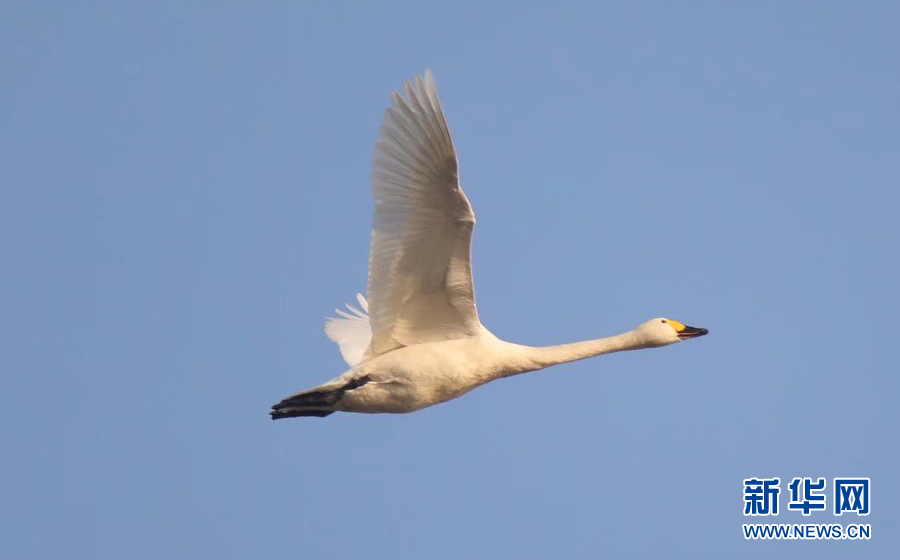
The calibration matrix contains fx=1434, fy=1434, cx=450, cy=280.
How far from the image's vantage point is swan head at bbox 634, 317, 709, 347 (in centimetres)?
1775

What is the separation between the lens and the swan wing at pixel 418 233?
15023mm

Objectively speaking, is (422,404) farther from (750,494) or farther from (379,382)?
(750,494)

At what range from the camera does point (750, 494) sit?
71.4 feet

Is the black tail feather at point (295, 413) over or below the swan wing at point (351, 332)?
below

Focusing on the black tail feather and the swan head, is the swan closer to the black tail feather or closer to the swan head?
the black tail feather

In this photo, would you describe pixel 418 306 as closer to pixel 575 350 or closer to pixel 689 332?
pixel 575 350

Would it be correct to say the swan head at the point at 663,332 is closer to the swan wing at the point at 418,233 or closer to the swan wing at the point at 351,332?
the swan wing at the point at 418,233

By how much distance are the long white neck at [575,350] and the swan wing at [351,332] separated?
12.2 ft

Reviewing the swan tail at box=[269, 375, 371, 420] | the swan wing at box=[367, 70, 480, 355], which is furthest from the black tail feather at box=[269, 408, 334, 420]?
the swan wing at box=[367, 70, 480, 355]

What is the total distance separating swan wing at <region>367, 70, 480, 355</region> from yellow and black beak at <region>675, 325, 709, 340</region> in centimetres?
291

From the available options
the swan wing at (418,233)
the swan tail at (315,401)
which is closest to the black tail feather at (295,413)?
the swan tail at (315,401)

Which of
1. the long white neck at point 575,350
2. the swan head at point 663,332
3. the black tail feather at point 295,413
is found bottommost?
the black tail feather at point 295,413

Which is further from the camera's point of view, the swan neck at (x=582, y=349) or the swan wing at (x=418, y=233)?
the swan neck at (x=582, y=349)

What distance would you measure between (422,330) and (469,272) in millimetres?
1095
